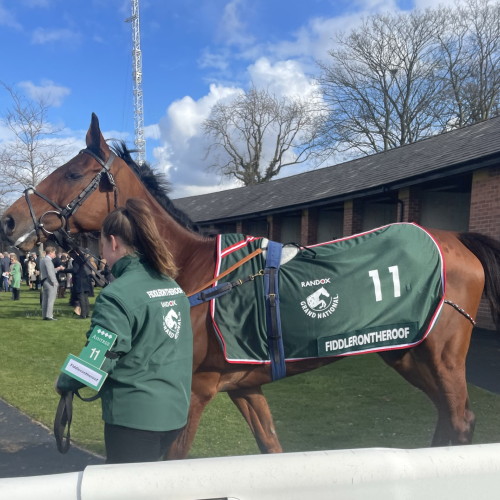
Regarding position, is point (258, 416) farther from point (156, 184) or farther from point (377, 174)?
point (377, 174)

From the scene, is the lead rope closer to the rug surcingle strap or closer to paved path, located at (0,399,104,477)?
the rug surcingle strap

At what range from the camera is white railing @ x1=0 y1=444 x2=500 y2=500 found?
1462 mm

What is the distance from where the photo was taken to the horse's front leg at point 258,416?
3.27 m

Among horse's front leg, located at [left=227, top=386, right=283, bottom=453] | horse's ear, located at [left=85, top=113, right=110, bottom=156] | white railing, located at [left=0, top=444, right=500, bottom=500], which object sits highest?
horse's ear, located at [left=85, top=113, right=110, bottom=156]

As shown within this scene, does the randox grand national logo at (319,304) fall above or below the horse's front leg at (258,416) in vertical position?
above


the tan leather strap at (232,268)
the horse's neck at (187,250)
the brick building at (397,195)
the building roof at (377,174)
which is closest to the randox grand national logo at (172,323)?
the tan leather strap at (232,268)

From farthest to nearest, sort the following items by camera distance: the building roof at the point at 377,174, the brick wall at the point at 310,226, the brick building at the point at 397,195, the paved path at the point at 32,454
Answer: the brick wall at the point at 310,226
the building roof at the point at 377,174
the brick building at the point at 397,195
the paved path at the point at 32,454

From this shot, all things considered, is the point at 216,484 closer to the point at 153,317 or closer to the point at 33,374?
the point at 153,317

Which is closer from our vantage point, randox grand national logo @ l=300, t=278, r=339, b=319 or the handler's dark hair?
the handler's dark hair

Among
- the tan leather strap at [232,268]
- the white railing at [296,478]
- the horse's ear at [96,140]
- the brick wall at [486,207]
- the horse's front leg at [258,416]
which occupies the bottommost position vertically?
the horse's front leg at [258,416]

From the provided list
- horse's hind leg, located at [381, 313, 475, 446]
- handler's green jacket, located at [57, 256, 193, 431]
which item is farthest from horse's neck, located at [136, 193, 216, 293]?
horse's hind leg, located at [381, 313, 475, 446]

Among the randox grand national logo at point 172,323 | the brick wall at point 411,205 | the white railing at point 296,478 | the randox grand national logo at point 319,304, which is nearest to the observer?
the white railing at point 296,478

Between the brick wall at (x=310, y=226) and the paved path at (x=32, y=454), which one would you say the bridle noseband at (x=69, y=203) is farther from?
the brick wall at (x=310, y=226)

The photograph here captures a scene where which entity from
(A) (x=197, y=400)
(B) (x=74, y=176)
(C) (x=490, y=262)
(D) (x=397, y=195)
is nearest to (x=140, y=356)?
(A) (x=197, y=400)
